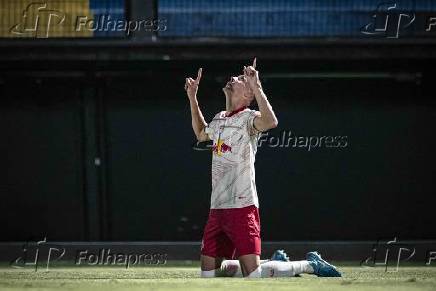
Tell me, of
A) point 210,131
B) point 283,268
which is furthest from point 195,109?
point 283,268

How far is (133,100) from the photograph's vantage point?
50.2ft

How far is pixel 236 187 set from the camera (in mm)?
8422

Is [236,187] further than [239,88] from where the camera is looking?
No

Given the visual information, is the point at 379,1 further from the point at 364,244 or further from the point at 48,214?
the point at 48,214

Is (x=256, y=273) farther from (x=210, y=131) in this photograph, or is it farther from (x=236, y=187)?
(x=210, y=131)

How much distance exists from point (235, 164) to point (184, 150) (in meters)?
6.93

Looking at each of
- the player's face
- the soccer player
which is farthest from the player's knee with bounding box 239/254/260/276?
the player's face

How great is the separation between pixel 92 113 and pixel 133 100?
636 millimetres

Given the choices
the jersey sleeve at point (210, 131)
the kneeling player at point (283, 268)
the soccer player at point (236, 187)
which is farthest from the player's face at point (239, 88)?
the kneeling player at point (283, 268)

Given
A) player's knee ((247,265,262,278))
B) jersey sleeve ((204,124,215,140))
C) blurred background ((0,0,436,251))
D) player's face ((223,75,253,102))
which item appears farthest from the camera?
blurred background ((0,0,436,251))

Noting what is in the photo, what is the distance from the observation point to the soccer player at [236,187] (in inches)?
328

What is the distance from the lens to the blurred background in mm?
15133

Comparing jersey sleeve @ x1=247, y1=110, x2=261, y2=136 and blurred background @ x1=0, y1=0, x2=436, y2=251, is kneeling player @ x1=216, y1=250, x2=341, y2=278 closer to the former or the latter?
jersey sleeve @ x1=247, y1=110, x2=261, y2=136

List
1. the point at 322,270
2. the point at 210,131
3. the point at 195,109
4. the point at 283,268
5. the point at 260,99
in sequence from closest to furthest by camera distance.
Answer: the point at 260,99 → the point at 210,131 → the point at 195,109 → the point at 283,268 → the point at 322,270
